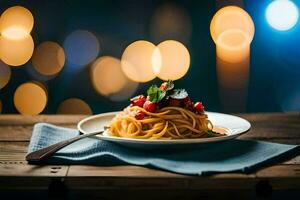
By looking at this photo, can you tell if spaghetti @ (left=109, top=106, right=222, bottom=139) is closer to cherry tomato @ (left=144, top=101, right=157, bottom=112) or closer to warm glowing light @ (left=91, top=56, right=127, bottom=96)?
cherry tomato @ (left=144, top=101, right=157, bottom=112)

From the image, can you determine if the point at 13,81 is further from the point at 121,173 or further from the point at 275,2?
the point at 121,173

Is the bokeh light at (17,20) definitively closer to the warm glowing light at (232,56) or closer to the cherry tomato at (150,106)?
the warm glowing light at (232,56)

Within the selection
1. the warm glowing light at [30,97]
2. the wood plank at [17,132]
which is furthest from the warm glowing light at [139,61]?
the wood plank at [17,132]

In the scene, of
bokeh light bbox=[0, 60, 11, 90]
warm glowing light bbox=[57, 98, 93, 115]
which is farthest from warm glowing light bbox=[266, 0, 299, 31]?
bokeh light bbox=[0, 60, 11, 90]

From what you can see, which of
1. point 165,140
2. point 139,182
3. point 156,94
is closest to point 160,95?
point 156,94

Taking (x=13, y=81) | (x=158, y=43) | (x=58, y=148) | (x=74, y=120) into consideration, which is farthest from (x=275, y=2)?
(x=58, y=148)

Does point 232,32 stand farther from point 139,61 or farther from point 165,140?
point 165,140
